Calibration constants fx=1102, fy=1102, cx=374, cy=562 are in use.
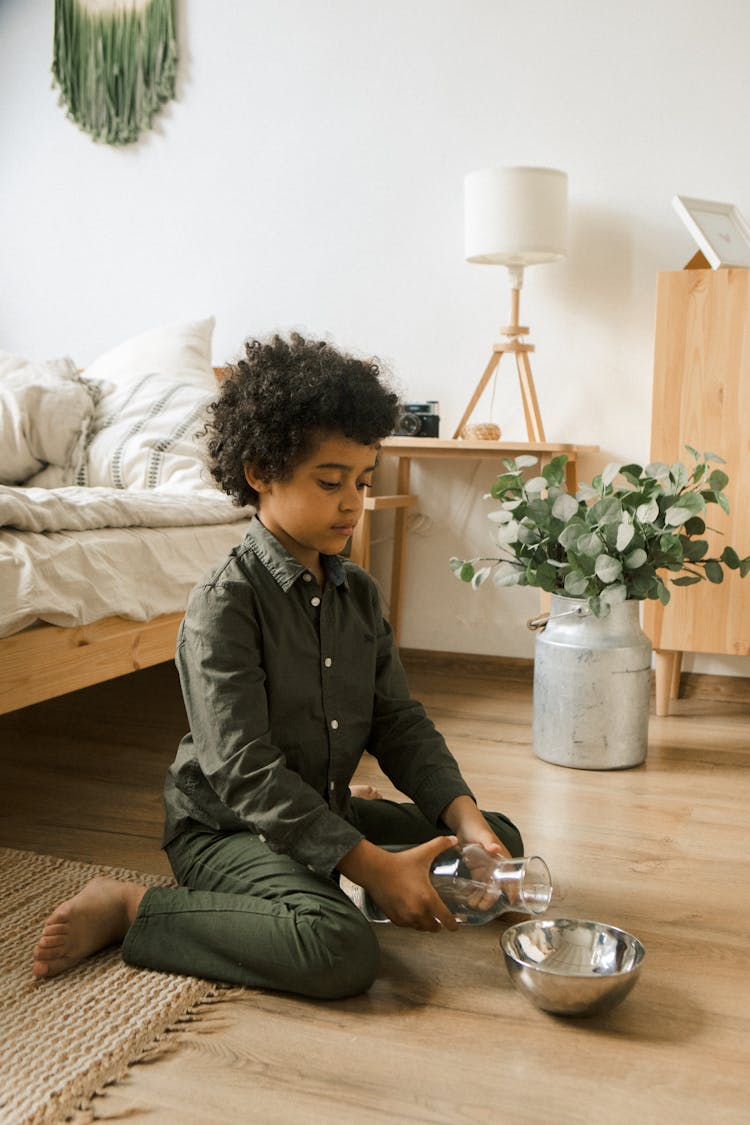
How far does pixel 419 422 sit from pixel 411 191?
61cm

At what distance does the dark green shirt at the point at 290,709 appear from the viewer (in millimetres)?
1139

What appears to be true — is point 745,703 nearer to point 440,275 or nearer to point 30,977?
point 440,275

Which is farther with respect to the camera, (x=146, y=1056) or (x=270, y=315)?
(x=270, y=315)

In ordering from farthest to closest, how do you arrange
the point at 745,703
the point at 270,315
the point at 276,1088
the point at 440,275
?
1. the point at 270,315
2. the point at 440,275
3. the point at 745,703
4. the point at 276,1088

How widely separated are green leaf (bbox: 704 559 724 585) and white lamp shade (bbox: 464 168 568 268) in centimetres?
81

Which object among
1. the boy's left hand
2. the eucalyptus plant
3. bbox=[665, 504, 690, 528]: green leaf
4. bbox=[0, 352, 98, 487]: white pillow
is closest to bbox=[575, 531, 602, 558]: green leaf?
the eucalyptus plant

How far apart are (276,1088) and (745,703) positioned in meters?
1.79

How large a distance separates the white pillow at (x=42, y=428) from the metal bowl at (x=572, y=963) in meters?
1.51

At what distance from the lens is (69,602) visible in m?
1.60

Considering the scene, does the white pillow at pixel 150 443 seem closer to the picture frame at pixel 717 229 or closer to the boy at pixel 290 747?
the boy at pixel 290 747

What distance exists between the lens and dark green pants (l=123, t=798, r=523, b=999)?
1.08 m

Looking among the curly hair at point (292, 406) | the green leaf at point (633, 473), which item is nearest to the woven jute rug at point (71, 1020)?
the curly hair at point (292, 406)

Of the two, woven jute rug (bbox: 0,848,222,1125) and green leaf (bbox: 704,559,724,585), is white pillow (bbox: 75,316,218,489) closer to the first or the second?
green leaf (bbox: 704,559,724,585)

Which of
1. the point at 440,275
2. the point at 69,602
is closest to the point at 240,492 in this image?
the point at 69,602
